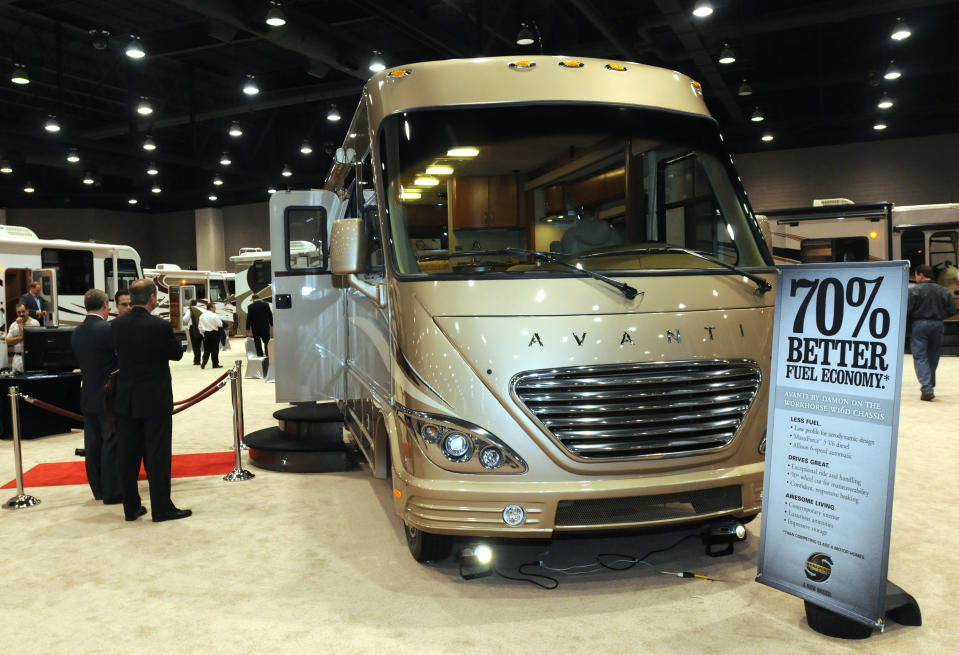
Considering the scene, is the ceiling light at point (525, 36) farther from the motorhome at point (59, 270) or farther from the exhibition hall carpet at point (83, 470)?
the motorhome at point (59, 270)

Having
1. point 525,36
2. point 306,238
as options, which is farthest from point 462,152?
point 525,36

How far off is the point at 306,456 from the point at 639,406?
365 cm

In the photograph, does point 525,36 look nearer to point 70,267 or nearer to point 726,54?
point 726,54

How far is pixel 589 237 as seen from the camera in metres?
4.03

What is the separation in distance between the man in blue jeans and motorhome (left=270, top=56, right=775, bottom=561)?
629cm

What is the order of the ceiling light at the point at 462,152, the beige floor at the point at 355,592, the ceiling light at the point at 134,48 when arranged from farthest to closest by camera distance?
1. the ceiling light at the point at 134,48
2. the ceiling light at the point at 462,152
3. the beige floor at the point at 355,592

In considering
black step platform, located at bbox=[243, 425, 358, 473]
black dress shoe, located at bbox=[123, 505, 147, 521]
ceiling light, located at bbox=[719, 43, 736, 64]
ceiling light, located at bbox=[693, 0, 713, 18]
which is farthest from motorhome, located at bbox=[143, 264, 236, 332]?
black dress shoe, located at bbox=[123, 505, 147, 521]

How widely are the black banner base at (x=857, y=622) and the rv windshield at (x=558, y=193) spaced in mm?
1625

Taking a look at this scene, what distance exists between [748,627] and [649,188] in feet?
7.19

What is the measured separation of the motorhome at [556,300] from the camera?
136 inches

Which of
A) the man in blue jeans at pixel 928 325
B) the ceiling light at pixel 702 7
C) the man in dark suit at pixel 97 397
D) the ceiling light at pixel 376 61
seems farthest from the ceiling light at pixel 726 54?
the man in dark suit at pixel 97 397

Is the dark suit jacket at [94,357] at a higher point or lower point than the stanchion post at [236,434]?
higher

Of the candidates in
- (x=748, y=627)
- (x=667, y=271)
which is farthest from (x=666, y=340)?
(x=748, y=627)

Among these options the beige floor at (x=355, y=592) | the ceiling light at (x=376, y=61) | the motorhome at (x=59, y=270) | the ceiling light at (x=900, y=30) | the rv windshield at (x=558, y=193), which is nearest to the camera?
the beige floor at (x=355, y=592)
